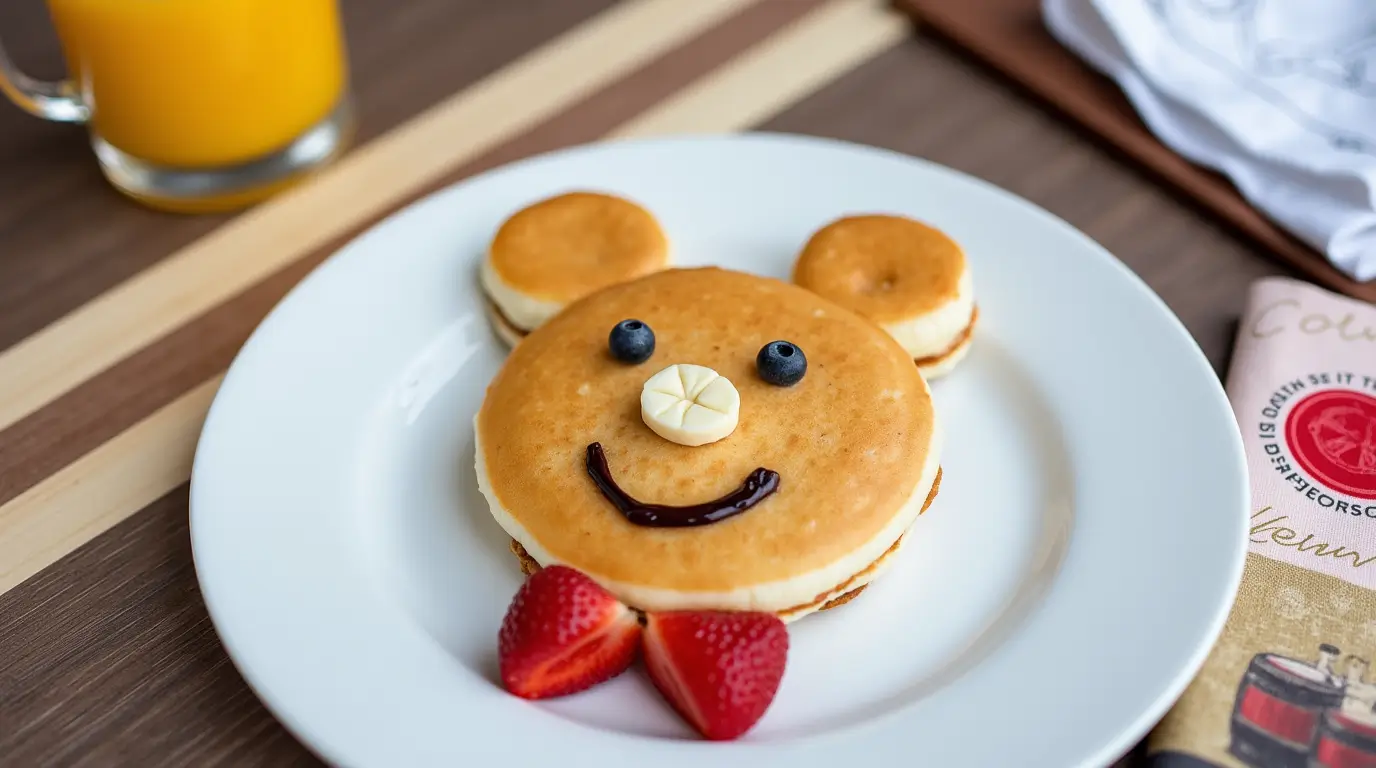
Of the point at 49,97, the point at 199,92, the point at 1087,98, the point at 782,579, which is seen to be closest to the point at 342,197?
the point at 199,92

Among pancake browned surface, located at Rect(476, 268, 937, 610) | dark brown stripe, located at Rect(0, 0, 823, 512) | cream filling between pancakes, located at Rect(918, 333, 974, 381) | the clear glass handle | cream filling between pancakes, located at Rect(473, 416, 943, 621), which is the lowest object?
dark brown stripe, located at Rect(0, 0, 823, 512)

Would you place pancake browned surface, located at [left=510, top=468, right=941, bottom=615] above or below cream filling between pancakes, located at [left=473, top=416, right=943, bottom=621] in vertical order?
below

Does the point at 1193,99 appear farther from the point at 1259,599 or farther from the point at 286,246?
the point at 286,246

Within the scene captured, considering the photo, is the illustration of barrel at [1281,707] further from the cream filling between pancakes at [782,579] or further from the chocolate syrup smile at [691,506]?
the chocolate syrup smile at [691,506]

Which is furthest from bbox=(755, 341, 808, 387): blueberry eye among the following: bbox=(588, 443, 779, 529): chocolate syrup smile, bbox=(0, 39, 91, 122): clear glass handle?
bbox=(0, 39, 91, 122): clear glass handle

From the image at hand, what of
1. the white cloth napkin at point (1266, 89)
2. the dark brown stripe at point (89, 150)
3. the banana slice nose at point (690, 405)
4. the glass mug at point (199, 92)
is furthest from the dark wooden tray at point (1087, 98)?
the glass mug at point (199, 92)

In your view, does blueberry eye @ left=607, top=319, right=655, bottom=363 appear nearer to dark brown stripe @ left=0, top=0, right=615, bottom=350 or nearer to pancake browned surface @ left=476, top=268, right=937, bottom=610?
pancake browned surface @ left=476, top=268, right=937, bottom=610

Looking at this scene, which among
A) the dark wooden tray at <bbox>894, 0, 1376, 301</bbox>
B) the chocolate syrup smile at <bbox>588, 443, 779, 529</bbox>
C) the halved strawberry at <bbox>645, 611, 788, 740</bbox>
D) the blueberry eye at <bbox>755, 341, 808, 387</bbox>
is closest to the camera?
the halved strawberry at <bbox>645, 611, 788, 740</bbox>
